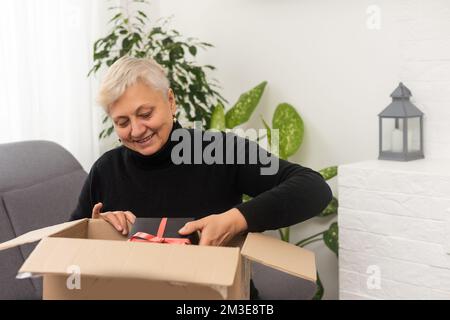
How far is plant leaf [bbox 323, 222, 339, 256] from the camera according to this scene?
2.86m

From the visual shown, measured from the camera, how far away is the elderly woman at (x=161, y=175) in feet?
4.59

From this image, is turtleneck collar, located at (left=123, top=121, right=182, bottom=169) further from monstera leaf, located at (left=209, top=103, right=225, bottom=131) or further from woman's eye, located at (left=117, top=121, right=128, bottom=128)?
monstera leaf, located at (left=209, top=103, right=225, bottom=131)

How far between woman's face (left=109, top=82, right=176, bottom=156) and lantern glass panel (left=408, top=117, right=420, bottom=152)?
4.73 feet

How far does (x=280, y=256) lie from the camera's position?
0.99 metres

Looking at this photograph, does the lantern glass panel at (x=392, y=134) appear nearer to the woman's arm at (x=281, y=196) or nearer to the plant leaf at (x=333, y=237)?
the plant leaf at (x=333, y=237)

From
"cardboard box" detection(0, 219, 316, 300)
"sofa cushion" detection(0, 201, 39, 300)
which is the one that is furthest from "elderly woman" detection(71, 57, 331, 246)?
"sofa cushion" detection(0, 201, 39, 300)

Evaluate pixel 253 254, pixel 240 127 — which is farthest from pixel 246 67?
pixel 253 254

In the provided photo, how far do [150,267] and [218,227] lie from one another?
273mm

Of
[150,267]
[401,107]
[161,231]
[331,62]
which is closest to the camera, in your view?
[150,267]

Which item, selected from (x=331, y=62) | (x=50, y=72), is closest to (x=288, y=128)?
(x=331, y=62)

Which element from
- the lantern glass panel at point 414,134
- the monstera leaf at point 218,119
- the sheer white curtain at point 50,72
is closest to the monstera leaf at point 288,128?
the monstera leaf at point 218,119

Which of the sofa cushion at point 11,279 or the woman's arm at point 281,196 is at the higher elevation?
the woman's arm at point 281,196

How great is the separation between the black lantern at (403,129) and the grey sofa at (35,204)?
2.33 feet

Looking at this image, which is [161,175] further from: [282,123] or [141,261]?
[282,123]
